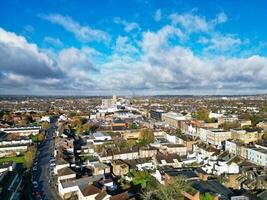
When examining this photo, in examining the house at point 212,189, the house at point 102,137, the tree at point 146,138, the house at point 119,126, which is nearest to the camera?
the house at point 212,189

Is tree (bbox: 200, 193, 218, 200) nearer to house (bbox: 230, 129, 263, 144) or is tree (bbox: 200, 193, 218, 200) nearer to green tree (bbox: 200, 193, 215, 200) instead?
green tree (bbox: 200, 193, 215, 200)

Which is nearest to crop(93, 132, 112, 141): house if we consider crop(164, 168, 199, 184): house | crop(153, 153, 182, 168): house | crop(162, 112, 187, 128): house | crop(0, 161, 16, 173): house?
crop(153, 153, 182, 168): house

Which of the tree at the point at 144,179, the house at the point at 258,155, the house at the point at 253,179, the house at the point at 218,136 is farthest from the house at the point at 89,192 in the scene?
the house at the point at 218,136

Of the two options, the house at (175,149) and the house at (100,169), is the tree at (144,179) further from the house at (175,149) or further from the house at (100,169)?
the house at (175,149)

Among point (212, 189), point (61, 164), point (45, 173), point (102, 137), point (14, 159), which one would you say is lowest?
point (14, 159)

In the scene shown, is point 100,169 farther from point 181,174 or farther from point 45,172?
point 181,174

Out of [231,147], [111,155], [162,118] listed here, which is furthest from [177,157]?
[162,118]

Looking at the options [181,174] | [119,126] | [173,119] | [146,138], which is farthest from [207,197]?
[173,119]

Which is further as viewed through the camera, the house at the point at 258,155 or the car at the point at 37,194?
the house at the point at 258,155
